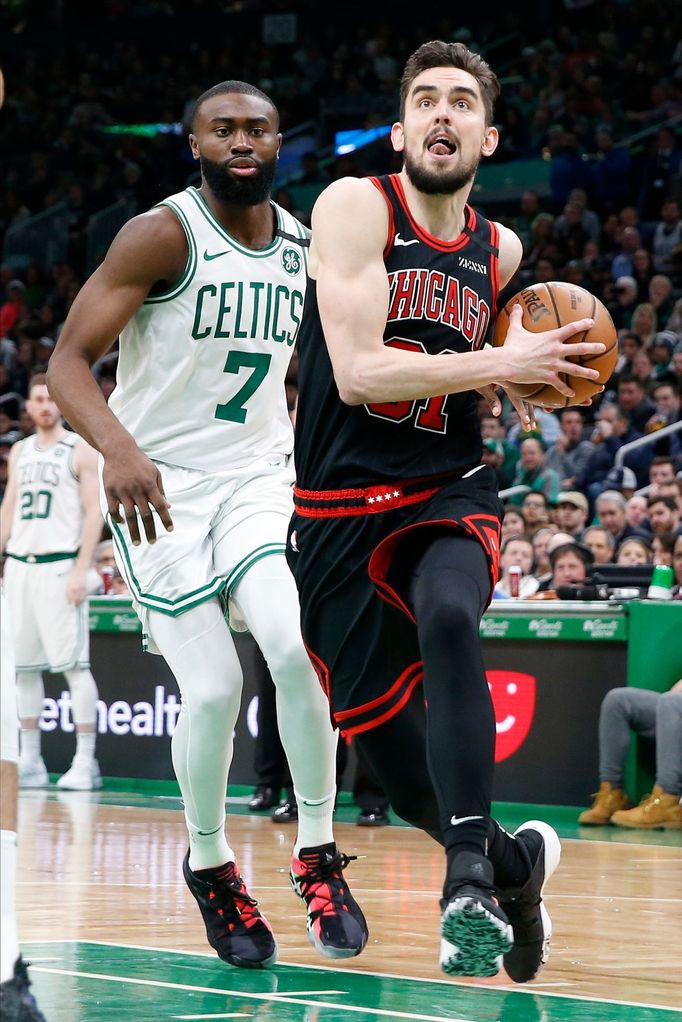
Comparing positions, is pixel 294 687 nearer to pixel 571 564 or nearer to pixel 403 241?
pixel 403 241

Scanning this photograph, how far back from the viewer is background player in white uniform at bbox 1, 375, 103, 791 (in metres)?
11.0

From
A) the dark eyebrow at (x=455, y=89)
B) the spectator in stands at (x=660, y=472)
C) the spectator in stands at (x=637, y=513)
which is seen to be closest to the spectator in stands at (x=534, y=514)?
the spectator in stands at (x=637, y=513)

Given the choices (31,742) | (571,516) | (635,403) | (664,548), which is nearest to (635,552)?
(664,548)

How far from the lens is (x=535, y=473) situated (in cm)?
1380

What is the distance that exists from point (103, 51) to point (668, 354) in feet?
51.1

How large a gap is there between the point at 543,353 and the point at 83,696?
7516 millimetres

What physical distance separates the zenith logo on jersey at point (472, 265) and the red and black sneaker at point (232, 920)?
1.81 metres

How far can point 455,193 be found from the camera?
4391 mm

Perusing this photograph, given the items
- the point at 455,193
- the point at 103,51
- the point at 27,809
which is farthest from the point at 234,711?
the point at 103,51

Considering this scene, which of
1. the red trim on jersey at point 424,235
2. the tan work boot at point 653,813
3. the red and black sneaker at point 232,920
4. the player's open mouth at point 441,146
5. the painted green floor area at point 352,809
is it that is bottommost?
the painted green floor area at point 352,809

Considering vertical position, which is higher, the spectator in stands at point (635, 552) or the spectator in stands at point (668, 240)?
the spectator in stands at point (668, 240)

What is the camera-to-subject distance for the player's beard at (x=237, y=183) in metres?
5.11

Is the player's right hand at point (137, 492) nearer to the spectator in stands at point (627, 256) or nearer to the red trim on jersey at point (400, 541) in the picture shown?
the red trim on jersey at point (400, 541)

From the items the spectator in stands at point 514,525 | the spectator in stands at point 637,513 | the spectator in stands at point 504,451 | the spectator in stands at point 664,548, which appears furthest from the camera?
the spectator in stands at point 504,451
